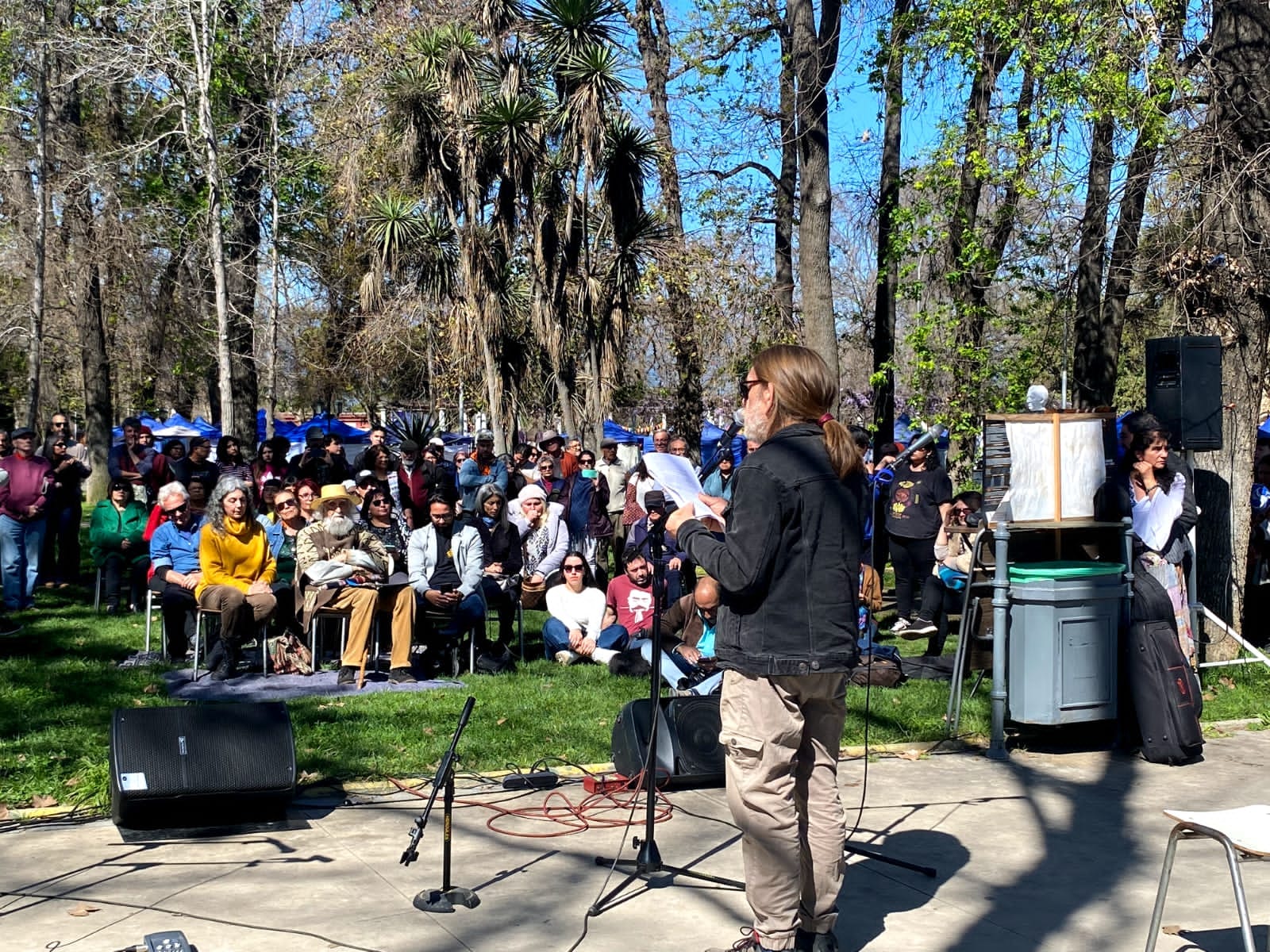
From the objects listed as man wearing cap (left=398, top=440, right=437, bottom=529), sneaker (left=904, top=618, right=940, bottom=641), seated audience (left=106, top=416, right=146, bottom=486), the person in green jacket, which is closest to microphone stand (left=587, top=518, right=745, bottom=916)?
sneaker (left=904, top=618, right=940, bottom=641)

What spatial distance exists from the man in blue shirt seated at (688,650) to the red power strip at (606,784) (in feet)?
4.97

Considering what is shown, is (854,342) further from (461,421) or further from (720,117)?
(461,421)

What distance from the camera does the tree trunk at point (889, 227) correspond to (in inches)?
706

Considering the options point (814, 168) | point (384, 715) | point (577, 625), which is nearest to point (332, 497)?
point (577, 625)

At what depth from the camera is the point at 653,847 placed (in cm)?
533

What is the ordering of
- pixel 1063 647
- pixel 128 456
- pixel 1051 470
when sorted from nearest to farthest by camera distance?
pixel 1063 647, pixel 1051 470, pixel 128 456

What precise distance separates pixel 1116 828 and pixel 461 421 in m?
24.7

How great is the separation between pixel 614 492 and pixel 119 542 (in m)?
5.81

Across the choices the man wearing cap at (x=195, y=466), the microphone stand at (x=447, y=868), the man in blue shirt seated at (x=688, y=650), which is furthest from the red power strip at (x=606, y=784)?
the man wearing cap at (x=195, y=466)

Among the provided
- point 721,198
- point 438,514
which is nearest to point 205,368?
point 721,198

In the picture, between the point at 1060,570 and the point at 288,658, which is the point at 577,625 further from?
the point at 1060,570

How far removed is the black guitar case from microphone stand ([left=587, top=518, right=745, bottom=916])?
3372mm

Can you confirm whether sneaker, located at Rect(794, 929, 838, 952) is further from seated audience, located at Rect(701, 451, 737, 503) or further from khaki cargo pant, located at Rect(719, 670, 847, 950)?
seated audience, located at Rect(701, 451, 737, 503)

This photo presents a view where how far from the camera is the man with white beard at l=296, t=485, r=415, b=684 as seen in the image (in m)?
9.80
